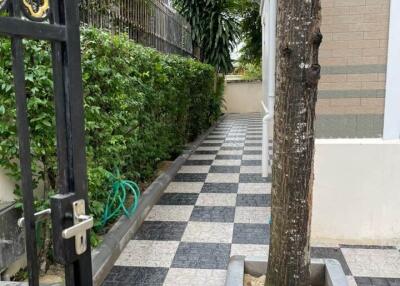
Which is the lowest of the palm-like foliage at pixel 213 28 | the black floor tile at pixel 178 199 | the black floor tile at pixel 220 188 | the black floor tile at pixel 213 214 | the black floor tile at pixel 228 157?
the black floor tile at pixel 213 214

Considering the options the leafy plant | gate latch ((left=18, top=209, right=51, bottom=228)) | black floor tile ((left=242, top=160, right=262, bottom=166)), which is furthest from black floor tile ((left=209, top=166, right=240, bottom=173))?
the leafy plant

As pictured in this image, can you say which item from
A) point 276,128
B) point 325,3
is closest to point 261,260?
point 276,128

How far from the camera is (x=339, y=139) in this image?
293 cm

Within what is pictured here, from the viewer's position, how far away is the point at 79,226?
3.57 feet

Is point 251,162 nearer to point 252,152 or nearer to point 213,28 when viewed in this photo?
point 252,152

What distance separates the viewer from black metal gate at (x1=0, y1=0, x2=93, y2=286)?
0.96 m

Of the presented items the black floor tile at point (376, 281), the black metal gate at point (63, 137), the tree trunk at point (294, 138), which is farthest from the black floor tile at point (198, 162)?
the black metal gate at point (63, 137)

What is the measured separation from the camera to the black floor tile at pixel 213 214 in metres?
3.59

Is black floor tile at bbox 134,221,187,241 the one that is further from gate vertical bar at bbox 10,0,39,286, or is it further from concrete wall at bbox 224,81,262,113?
concrete wall at bbox 224,81,262,113

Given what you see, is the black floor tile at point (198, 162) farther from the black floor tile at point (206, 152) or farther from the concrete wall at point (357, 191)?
the concrete wall at point (357, 191)

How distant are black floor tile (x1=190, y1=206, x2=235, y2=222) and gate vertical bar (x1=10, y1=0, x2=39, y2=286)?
2.63m

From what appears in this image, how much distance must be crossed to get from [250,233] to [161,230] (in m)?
0.75

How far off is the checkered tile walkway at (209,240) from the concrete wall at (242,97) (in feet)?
29.2

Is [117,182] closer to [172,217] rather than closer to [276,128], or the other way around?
[172,217]
